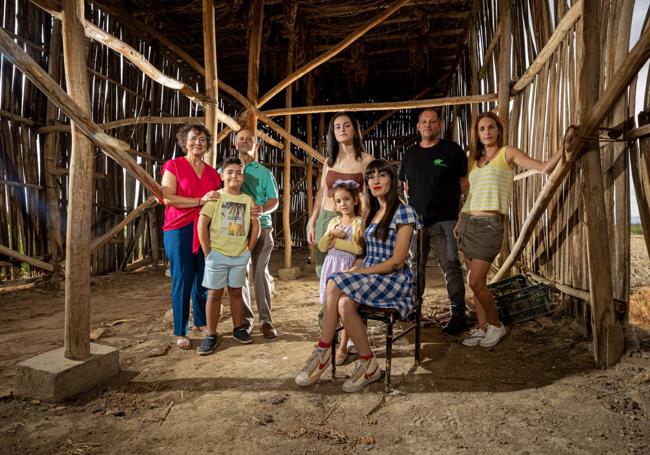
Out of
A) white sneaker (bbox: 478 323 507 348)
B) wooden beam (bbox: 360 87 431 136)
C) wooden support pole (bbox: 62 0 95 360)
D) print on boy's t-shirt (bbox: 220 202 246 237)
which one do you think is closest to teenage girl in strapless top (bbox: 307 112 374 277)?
print on boy's t-shirt (bbox: 220 202 246 237)

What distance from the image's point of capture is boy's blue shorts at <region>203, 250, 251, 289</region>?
3.17 meters

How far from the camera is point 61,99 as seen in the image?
92.3 inches

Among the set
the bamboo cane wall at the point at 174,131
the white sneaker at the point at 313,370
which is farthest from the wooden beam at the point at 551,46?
the white sneaker at the point at 313,370

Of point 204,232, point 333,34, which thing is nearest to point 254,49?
point 333,34

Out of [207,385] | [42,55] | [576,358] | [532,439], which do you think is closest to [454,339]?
[576,358]

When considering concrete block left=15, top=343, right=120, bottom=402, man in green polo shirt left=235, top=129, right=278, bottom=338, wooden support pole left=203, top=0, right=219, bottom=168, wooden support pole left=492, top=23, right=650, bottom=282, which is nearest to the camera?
wooden support pole left=492, top=23, right=650, bottom=282

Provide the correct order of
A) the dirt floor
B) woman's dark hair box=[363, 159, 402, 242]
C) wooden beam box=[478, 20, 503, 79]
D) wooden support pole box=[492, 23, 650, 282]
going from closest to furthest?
the dirt floor, wooden support pole box=[492, 23, 650, 282], woman's dark hair box=[363, 159, 402, 242], wooden beam box=[478, 20, 503, 79]

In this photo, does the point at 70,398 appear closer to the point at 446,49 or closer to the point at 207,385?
the point at 207,385

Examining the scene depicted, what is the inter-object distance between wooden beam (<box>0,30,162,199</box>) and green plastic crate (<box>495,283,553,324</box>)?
127 inches

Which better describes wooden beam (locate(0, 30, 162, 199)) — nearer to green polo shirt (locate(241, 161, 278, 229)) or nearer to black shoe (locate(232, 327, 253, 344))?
green polo shirt (locate(241, 161, 278, 229))

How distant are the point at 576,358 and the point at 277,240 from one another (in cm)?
1075

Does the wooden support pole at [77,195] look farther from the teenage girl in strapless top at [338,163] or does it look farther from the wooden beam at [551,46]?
the wooden beam at [551,46]

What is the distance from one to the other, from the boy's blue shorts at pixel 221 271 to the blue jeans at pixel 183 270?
17cm

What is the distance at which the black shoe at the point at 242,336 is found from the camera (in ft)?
11.3
